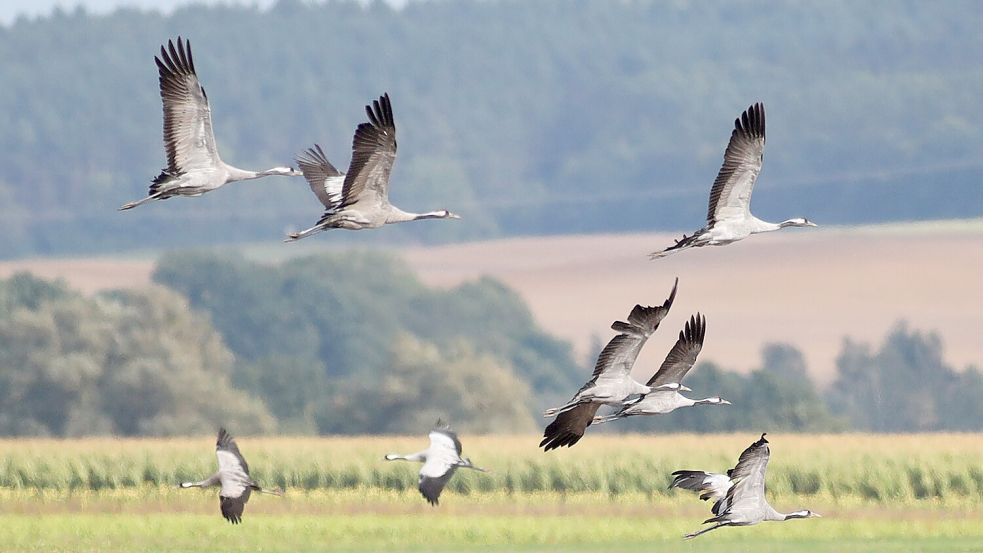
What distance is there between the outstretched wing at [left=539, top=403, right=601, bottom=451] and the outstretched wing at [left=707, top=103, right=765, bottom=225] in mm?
2470

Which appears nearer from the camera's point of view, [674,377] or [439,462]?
[674,377]

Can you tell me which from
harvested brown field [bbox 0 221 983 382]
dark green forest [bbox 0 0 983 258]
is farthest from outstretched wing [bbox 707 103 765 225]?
dark green forest [bbox 0 0 983 258]

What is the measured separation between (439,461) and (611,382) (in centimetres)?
660

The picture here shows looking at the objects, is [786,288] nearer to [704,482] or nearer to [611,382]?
[704,482]

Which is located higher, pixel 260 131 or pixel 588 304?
pixel 260 131

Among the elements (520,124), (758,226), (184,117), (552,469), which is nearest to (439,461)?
(758,226)

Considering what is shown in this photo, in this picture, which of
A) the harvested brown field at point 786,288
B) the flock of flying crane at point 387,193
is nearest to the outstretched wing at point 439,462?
the flock of flying crane at point 387,193

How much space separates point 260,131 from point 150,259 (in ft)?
84.9

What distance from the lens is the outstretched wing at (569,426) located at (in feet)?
50.2

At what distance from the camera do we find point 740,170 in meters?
17.5

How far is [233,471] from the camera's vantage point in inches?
863

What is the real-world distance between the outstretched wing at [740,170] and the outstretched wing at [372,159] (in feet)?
9.59

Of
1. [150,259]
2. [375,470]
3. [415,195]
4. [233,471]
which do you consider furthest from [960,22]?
[233,471]

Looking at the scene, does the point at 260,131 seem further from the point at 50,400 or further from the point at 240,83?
the point at 50,400
